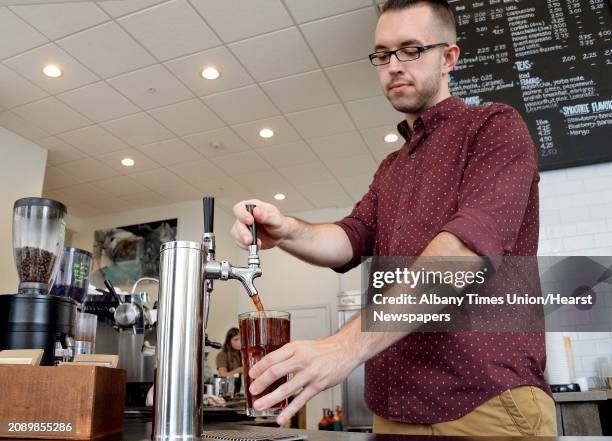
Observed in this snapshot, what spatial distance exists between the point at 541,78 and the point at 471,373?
2007mm

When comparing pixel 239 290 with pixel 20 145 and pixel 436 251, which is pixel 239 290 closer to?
pixel 20 145

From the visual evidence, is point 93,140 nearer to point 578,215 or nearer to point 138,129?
point 138,129

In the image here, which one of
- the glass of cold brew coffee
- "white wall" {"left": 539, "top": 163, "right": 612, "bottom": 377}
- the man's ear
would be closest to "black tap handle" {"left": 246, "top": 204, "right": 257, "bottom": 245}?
the glass of cold brew coffee

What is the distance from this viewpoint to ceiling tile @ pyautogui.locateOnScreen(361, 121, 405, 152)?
466cm

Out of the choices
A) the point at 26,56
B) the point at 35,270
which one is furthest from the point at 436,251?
the point at 26,56

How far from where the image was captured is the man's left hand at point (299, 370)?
2.14 feet

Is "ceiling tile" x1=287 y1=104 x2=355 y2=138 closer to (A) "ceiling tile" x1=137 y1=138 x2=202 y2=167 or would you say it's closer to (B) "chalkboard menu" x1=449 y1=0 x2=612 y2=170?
(A) "ceiling tile" x1=137 y1=138 x2=202 y2=167

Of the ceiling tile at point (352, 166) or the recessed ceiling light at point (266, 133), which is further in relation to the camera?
the ceiling tile at point (352, 166)

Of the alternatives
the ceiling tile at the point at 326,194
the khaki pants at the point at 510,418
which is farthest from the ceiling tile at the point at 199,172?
the khaki pants at the point at 510,418

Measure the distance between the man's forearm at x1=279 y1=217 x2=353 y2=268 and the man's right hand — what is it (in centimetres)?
3

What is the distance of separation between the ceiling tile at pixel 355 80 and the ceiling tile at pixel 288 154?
957mm

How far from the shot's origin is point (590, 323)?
2.21m

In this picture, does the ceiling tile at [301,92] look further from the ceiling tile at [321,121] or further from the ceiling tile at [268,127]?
the ceiling tile at [268,127]

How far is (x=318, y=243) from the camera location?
121 centimetres
